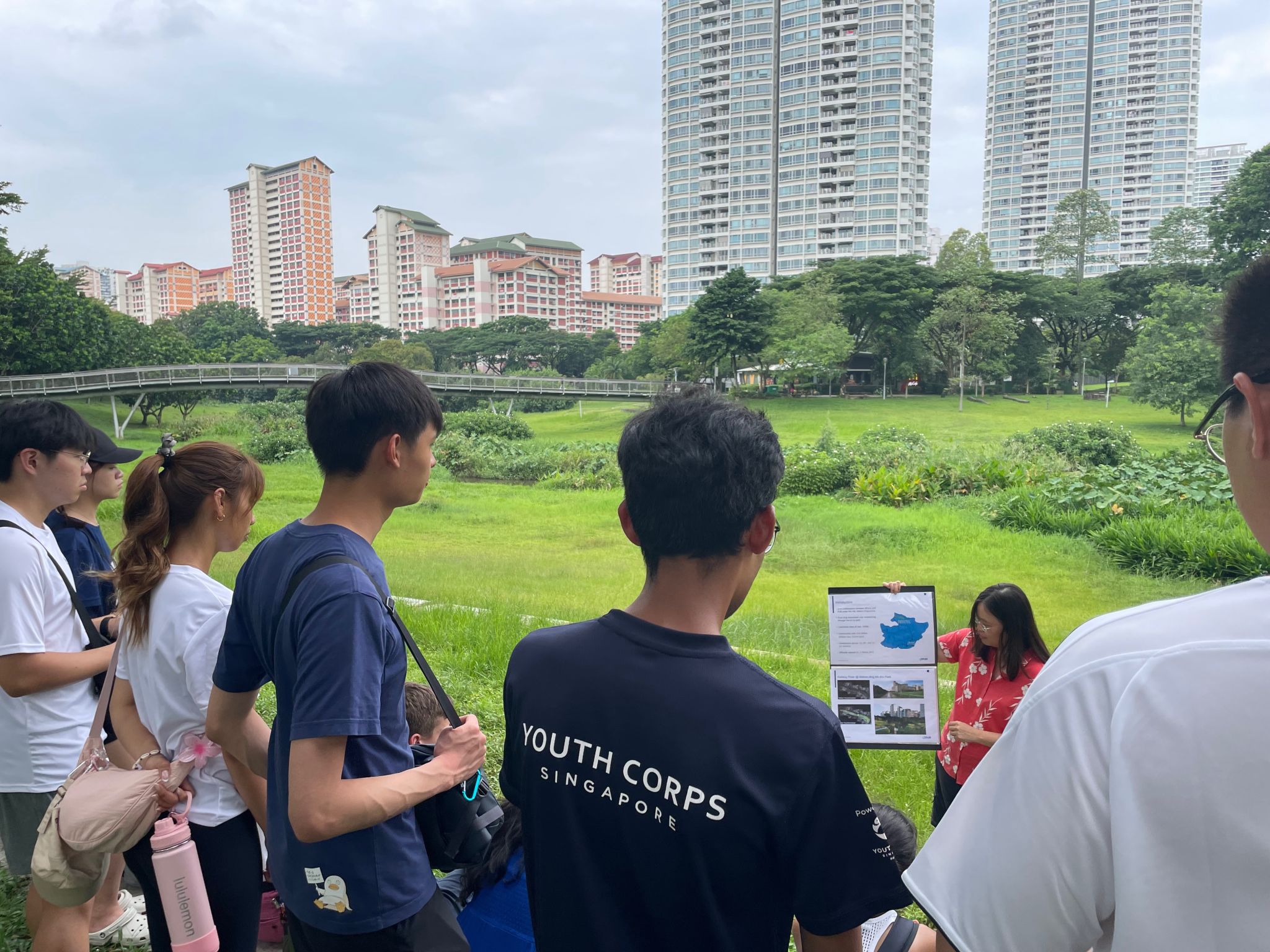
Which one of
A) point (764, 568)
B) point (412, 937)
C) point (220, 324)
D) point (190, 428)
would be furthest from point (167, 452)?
point (220, 324)

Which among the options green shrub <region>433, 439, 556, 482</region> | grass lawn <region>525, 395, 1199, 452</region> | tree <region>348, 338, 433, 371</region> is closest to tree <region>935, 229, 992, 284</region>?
grass lawn <region>525, 395, 1199, 452</region>

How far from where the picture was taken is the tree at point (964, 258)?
16.8 metres

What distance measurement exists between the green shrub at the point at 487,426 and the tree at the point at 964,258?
948cm

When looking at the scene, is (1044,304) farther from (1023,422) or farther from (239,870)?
(239,870)

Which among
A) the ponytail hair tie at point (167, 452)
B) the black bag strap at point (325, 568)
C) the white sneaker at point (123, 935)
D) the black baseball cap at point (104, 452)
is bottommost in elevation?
the white sneaker at point (123, 935)

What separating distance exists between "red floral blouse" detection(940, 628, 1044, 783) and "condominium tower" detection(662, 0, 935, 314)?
35689mm

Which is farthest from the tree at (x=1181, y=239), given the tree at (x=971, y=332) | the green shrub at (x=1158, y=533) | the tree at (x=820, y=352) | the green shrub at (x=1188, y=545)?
the green shrub at (x=1188, y=545)

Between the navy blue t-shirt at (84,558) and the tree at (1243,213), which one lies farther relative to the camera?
the tree at (1243,213)

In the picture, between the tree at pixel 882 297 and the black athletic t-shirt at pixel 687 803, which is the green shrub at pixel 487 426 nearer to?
the tree at pixel 882 297

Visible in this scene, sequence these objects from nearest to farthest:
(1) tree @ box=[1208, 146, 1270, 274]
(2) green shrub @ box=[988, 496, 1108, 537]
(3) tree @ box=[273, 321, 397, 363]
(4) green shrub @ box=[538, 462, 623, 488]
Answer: (2) green shrub @ box=[988, 496, 1108, 537]
(1) tree @ box=[1208, 146, 1270, 274]
(4) green shrub @ box=[538, 462, 623, 488]
(3) tree @ box=[273, 321, 397, 363]

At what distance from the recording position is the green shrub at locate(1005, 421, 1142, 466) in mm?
10188

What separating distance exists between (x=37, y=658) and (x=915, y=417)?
46.2 feet

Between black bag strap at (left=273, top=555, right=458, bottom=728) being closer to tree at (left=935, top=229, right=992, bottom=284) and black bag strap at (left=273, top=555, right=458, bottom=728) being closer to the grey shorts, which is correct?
the grey shorts

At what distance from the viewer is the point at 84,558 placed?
2.60 m
